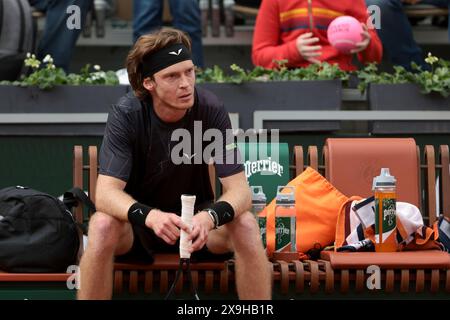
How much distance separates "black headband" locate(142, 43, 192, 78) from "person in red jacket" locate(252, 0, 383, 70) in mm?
1937

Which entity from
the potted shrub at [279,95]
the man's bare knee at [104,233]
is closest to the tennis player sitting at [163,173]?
the man's bare knee at [104,233]

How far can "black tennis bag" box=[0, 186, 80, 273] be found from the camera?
5516 millimetres

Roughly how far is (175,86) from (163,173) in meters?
0.38

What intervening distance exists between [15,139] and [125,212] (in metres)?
2.05

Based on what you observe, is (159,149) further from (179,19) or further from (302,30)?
(179,19)

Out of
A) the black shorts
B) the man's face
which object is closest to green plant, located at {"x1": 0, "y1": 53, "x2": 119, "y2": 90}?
the man's face

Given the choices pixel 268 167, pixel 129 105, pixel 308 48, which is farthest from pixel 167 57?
pixel 308 48

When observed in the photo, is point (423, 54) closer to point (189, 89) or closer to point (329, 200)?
point (329, 200)

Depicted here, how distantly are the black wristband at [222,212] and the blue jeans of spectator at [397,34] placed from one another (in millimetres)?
2878

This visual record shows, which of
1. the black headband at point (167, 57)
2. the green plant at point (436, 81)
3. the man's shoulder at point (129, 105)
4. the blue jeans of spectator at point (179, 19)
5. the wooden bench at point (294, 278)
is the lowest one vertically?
the wooden bench at point (294, 278)

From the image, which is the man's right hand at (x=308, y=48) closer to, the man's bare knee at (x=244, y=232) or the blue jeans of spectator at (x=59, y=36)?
the blue jeans of spectator at (x=59, y=36)

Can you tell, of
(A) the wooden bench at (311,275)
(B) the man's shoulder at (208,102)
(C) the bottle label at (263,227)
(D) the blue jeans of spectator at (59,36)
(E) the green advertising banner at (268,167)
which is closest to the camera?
(A) the wooden bench at (311,275)

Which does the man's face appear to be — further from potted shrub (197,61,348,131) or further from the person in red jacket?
the person in red jacket

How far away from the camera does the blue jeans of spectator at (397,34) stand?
25.5 feet
